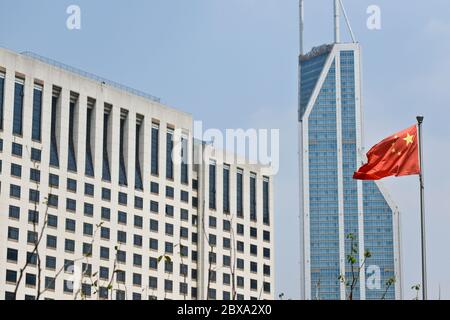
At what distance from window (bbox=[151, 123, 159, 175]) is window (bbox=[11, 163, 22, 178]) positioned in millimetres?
25925

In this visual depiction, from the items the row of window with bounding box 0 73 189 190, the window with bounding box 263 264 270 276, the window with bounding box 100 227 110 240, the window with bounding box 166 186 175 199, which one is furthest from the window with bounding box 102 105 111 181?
the window with bounding box 263 264 270 276

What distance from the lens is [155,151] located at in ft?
479

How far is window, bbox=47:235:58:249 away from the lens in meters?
125

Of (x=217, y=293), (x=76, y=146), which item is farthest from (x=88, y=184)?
(x=217, y=293)

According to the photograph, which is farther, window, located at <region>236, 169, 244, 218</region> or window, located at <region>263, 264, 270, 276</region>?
window, located at <region>263, 264, 270, 276</region>

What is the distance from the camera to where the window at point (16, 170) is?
395 feet

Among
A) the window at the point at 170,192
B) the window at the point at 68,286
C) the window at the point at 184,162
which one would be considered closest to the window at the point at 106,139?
the window at the point at 170,192

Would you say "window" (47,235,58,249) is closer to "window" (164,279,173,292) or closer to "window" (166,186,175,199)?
"window" (164,279,173,292)

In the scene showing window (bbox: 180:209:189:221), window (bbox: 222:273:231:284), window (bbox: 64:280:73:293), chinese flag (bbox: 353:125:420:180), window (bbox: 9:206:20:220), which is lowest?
chinese flag (bbox: 353:125:420:180)

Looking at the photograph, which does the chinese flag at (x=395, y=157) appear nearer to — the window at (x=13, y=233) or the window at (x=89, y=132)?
the window at (x=13, y=233)
